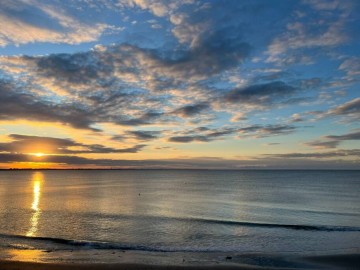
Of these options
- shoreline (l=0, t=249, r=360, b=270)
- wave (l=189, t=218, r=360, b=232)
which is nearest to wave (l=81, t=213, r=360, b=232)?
wave (l=189, t=218, r=360, b=232)

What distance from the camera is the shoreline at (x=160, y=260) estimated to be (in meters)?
22.4

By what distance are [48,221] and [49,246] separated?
1598cm

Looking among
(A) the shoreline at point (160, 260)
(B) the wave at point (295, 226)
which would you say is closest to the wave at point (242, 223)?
(B) the wave at point (295, 226)

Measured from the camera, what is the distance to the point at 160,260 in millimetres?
24719

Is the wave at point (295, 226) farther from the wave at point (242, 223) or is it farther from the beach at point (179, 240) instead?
the beach at point (179, 240)

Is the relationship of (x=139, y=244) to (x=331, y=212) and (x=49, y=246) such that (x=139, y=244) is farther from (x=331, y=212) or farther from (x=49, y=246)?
(x=331, y=212)

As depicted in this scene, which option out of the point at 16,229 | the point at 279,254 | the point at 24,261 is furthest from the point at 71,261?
the point at 16,229

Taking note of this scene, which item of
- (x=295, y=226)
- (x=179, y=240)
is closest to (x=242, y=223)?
(x=295, y=226)

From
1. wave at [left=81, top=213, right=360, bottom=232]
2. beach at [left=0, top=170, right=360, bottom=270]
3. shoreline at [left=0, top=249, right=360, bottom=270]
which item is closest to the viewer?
shoreline at [left=0, top=249, right=360, bottom=270]

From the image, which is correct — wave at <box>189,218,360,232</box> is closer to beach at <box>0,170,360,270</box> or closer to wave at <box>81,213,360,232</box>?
wave at <box>81,213,360,232</box>

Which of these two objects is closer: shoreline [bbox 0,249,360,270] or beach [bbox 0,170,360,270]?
shoreline [bbox 0,249,360,270]

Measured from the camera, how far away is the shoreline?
880 inches

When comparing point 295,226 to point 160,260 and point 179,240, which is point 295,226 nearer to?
point 179,240

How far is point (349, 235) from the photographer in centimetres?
3475
